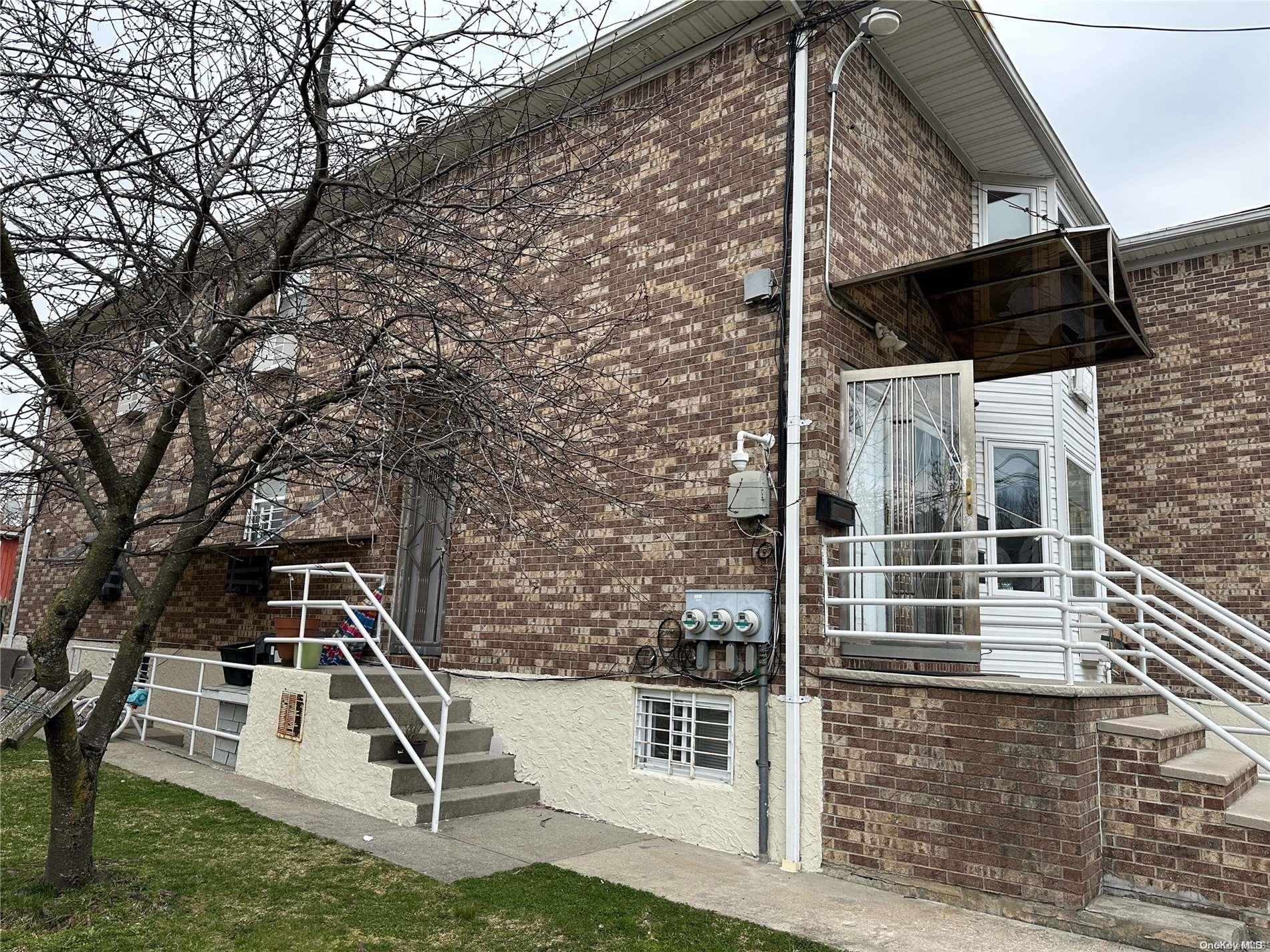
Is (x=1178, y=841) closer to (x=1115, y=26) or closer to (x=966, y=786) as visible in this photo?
(x=966, y=786)

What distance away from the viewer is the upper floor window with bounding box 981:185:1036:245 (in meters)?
10.1

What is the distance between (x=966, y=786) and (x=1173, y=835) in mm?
1135

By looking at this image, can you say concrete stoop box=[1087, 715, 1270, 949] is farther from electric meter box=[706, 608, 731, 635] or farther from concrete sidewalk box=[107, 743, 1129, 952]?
electric meter box=[706, 608, 731, 635]

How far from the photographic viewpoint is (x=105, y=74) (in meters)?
4.48

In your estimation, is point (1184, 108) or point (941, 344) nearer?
point (941, 344)

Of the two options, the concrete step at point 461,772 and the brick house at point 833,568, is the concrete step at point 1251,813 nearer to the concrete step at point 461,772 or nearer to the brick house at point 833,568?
the brick house at point 833,568

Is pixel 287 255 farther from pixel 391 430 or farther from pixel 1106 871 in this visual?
pixel 1106 871

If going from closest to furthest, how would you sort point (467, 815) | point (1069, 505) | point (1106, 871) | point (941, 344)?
point (1106, 871) < point (467, 815) < point (941, 344) < point (1069, 505)

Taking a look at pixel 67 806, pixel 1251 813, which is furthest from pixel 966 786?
pixel 67 806

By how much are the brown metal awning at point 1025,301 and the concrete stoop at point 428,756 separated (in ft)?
15.8

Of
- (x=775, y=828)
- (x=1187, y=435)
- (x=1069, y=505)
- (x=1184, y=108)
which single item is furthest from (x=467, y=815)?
(x=1184, y=108)

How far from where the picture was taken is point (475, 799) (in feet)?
23.2

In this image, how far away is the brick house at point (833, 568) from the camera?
5414 mm

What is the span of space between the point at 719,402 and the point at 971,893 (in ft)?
12.6
